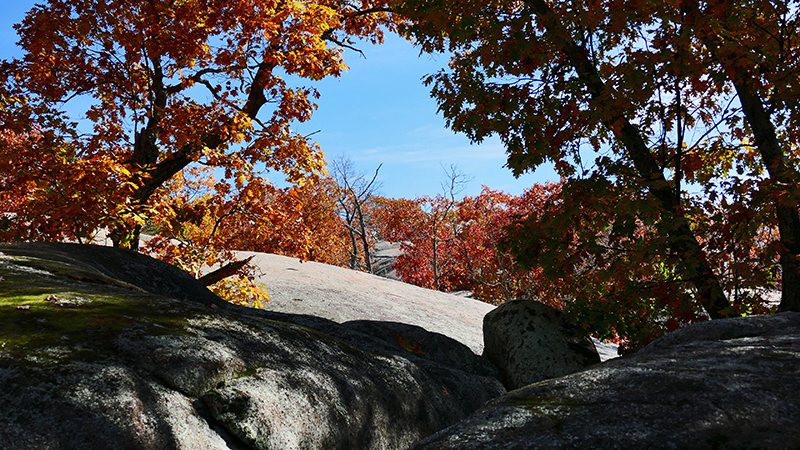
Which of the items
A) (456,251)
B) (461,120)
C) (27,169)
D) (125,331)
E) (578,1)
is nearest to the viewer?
(125,331)

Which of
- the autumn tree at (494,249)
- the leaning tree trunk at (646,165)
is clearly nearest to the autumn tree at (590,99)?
the leaning tree trunk at (646,165)

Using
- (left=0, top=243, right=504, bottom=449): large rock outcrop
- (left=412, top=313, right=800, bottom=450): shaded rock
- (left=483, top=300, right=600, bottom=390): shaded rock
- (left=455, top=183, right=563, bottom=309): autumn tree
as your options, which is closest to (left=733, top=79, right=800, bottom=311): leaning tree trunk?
(left=483, top=300, right=600, bottom=390): shaded rock

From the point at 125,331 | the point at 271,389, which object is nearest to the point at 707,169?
the point at 271,389

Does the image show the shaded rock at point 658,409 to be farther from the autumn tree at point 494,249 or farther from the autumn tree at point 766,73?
the autumn tree at point 494,249

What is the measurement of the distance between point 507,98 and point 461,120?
129 cm

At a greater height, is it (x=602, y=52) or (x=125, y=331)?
(x=602, y=52)

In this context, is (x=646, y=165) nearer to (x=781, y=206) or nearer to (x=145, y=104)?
(x=781, y=206)

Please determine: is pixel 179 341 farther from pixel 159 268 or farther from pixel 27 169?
pixel 27 169

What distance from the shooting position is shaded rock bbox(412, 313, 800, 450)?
1.60m

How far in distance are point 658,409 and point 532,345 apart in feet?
17.3

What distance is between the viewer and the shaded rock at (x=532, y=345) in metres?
6.63

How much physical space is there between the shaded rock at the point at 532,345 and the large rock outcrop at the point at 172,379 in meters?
2.78

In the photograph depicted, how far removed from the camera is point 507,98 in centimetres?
709

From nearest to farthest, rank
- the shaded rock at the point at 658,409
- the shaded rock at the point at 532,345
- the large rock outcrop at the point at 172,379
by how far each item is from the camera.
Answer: the shaded rock at the point at 658,409, the large rock outcrop at the point at 172,379, the shaded rock at the point at 532,345
